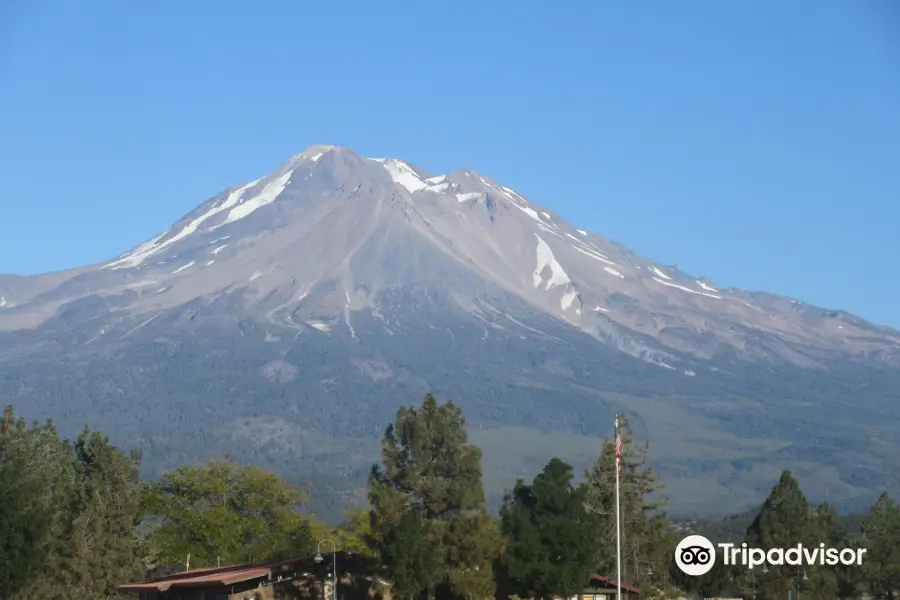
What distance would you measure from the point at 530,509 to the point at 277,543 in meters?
33.4

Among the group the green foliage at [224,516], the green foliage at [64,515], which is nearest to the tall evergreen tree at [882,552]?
the green foliage at [224,516]

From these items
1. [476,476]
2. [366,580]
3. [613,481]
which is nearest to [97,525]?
[366,580]

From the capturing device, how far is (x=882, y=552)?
272 ft

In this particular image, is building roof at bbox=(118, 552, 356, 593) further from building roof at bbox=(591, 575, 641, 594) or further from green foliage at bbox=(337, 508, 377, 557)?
green foliage at bbox=(337, 508, 377, 557)

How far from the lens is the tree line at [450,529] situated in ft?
211

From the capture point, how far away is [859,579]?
85625 millimetres

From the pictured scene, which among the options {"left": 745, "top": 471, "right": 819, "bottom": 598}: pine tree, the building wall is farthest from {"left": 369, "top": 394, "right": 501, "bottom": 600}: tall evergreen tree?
{"left": 745, "top": 471, "right": 819, "bottom": 598}: pine tree

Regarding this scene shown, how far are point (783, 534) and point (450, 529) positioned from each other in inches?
850

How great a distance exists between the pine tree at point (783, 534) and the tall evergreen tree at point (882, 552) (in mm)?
3591

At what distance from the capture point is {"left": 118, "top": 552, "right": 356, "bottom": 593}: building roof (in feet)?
217

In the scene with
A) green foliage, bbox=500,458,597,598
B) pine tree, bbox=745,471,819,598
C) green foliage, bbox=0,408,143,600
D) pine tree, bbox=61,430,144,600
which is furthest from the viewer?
pine tree, bbox=745,471,819,598

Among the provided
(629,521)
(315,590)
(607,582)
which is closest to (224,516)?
(629,521)

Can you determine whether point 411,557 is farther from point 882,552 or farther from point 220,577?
point 882,552

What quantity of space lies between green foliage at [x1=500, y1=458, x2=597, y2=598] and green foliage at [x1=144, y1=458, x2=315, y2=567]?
91.0ft
